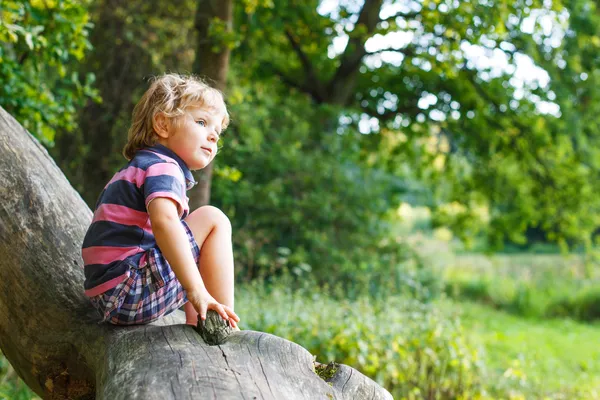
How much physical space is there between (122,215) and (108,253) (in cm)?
15

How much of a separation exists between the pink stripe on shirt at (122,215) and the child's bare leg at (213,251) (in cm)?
19

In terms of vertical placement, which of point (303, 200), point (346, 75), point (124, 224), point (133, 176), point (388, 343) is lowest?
point (388, 343)

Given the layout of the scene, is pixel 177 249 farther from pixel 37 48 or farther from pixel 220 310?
pixel 37 48

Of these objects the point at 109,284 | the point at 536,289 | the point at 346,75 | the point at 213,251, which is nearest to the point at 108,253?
the point at 109,284

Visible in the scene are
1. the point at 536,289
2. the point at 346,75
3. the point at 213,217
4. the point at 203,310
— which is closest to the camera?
the point at 203,310

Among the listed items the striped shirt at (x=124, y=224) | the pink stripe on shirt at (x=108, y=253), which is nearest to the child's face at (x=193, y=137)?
the striped shirt at (x=124, y=224)

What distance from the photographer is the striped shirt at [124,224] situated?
2359 millimetres

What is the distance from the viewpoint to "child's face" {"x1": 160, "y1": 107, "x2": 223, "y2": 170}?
8.39ft

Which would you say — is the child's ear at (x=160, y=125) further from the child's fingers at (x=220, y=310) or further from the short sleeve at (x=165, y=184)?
the child's fingers at (x=220, y=310)

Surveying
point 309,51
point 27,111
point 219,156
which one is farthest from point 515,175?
point 27,111

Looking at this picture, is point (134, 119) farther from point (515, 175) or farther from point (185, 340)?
point (515, 175)

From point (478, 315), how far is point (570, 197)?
355 centimetres

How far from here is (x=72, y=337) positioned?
2.58 meters

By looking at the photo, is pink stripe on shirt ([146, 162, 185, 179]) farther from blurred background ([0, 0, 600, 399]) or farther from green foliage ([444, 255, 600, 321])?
green foliage ([444, 255, 600, 321])
